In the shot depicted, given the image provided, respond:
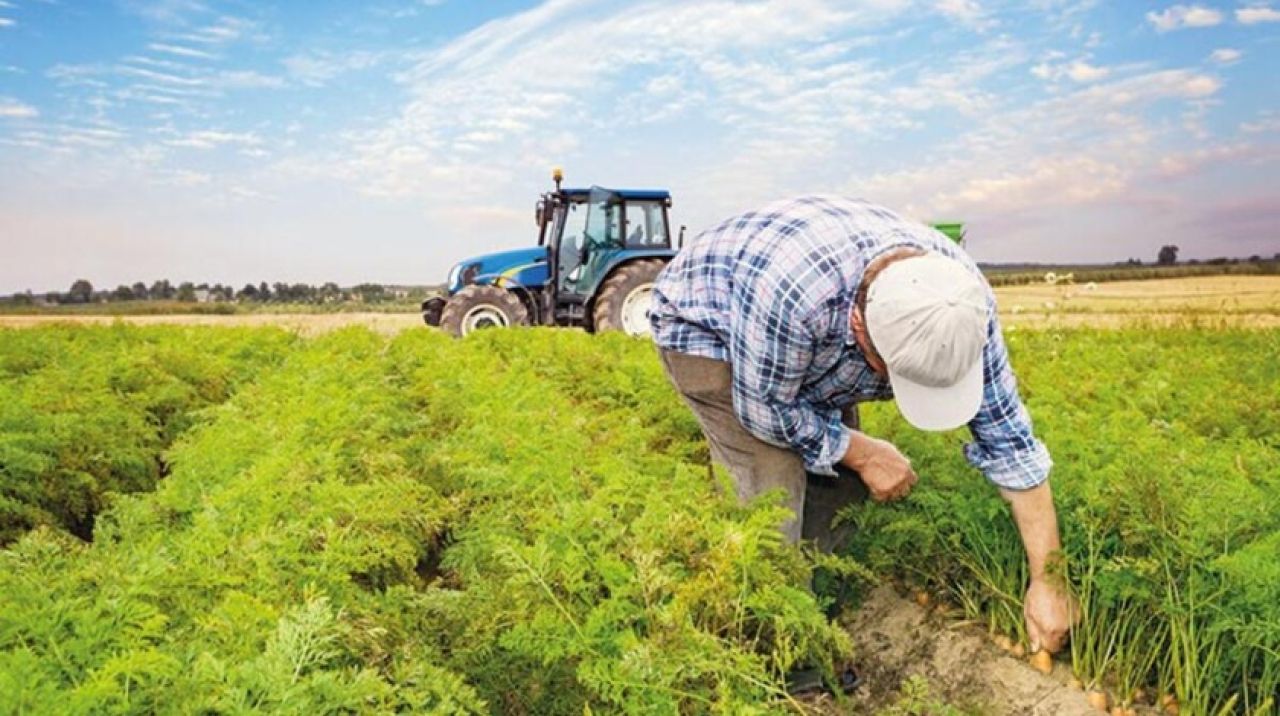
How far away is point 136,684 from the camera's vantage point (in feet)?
9.57

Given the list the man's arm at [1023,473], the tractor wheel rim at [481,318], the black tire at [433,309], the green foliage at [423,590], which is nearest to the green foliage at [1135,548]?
the man's arm at [1023,473]

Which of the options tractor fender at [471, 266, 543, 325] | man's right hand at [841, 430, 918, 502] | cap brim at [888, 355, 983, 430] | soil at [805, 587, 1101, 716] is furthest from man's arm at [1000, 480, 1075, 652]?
tractor fender at [471, 266, 543, 325]

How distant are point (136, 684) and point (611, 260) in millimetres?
13956

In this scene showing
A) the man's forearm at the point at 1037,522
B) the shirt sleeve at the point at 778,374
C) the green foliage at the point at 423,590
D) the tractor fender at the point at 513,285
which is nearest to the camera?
the green foliage at the point at 423,590

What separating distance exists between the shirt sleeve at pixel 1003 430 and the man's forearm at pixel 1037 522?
0.07 meters

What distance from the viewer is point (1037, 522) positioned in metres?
4.10

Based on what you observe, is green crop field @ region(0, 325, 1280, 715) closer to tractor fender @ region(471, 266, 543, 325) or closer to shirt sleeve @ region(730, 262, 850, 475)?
shirt sleeve @ region(730, 262, 850, 475)

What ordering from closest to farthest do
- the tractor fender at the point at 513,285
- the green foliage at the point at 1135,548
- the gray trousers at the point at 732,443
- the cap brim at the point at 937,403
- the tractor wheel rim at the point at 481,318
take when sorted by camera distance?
1. the cap brim at the point at 937,403
2. the green foliage at the point at 1135,548
3. the gray trousers at the point at 732,443
4. the tractor wheel rim at the point at 481,318
5. the tractor fender at the point at 513,285

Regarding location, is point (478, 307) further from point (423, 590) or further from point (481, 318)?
point (423, 590)

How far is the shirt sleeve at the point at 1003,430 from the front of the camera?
12.8 feet

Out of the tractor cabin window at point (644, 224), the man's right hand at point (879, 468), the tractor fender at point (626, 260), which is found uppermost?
the tractor cabin window at point (644, 224)

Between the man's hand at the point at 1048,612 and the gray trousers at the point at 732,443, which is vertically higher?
the gray trousers at the point at 732,443

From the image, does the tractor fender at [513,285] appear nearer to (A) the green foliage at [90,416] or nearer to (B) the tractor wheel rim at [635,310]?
(B) the tractor wheel rim at [635,310]

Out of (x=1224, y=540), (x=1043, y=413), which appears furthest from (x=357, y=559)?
(x=1043, y=413)
